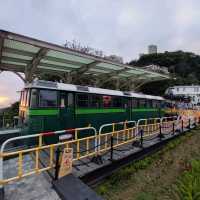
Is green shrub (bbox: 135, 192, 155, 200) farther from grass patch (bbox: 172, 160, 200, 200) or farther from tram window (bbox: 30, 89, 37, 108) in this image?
tram window (bbox: 30, 89, 37, 108)

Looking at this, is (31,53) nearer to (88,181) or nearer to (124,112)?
(124,112)

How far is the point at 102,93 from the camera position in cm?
1000

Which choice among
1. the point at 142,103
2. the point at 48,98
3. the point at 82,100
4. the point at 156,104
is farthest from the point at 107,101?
the point at 156,104

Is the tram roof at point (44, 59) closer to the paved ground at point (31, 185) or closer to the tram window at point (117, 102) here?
the tram window at point (117, 102)

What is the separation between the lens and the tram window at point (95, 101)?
376 inches

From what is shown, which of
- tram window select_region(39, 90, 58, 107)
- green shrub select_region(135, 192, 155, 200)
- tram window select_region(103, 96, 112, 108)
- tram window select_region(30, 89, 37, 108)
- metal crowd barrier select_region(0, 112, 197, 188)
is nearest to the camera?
metal crowd barrier select_region(0, 112, 197, 188)

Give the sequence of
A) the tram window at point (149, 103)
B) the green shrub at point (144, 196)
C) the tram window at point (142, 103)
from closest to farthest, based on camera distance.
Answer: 1. the green shrub at point (144, 196)
2. the tram window at point (142, 103)
3. the tram window at point (149, 103)

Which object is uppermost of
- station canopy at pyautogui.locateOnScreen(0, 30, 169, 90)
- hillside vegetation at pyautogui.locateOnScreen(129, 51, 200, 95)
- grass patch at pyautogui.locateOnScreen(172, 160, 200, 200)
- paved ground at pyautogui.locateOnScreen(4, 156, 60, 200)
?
hillside vegetation at pyautogui.locateOnScreen(129, 51, 200, 95)

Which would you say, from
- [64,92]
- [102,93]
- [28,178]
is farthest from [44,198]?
[102,93]

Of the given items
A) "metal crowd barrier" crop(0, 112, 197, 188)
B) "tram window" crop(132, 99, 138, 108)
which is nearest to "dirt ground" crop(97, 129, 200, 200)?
"metal crowd barrier" crop(0, 112, 197, 188)

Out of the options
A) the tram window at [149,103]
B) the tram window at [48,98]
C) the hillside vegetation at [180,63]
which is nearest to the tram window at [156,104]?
the tram window at [149,103]

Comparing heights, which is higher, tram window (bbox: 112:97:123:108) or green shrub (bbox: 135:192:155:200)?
tram window (bbox: 112:97:123:108)

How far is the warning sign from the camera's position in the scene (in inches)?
193

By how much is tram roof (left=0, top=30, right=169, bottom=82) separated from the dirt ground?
628cm
